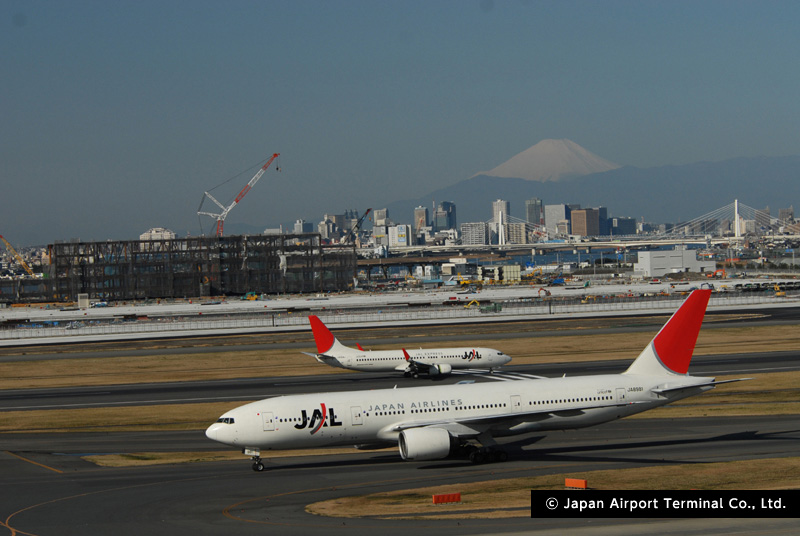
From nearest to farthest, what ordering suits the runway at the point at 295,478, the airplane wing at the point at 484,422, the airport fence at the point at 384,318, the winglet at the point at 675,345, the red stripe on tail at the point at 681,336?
1. the runway at the point at 295,478
2. the airplane wing at the point at 484,422
3. the winglet at the point at 675,345
4. the red stripe on tail at the point at 681,336
5. the airport fence at the point at 384,318

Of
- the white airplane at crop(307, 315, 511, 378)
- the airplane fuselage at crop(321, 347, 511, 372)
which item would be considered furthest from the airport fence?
the airplane fuselage at crop(321, 347, 511, 372)

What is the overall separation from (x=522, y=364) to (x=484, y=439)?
135ft

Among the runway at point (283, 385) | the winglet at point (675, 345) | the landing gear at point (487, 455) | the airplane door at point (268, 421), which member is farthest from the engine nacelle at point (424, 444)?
the runway at point (283, 385)

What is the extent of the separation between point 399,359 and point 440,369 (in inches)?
169

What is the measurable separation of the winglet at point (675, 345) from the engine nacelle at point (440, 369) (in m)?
31.3

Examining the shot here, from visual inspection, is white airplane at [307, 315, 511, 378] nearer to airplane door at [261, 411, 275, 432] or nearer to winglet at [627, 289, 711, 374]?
winglet at [627, 289, 711, 374]

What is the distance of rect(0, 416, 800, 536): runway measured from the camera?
32.4m

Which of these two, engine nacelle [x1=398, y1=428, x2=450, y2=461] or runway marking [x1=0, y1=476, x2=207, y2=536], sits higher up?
engine nacelle [x1=398, y1=428, x2=450, y2=461]

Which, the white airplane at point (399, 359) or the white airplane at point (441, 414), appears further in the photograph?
the white airplane at point (399, 359)

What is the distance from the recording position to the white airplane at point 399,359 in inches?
3076

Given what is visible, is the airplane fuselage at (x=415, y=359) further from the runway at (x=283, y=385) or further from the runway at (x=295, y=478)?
the runway at (x=295, y=478)

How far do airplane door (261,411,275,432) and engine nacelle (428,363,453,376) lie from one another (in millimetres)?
36777

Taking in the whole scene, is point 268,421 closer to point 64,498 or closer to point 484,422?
point 64,498

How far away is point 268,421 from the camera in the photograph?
139 ft
